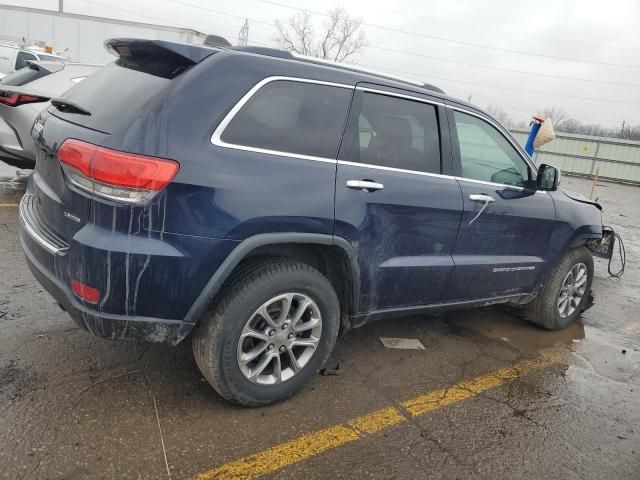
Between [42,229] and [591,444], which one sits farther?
[591,444]

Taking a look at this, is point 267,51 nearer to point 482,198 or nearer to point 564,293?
point 482,198

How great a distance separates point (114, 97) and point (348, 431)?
7.06 feet

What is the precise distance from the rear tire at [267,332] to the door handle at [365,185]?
0.52 meters

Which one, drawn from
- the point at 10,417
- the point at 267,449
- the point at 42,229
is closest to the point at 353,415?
the point at 267,449

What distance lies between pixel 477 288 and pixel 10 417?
305 cm

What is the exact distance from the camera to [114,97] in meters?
2.70

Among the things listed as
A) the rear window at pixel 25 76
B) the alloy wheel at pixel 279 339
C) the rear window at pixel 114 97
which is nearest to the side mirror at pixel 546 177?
the alloy wheel at pixel 279 339

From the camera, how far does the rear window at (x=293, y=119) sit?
2.63m

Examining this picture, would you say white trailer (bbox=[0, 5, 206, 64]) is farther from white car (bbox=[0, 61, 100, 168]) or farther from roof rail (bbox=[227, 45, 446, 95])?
roof rail (bbox=[227, 45, 446, 95])

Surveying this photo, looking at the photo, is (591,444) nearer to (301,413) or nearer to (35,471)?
(301,413)

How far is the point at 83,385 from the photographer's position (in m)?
2.91

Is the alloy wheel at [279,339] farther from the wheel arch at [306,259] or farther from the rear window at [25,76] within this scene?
the rear window at [25,76]

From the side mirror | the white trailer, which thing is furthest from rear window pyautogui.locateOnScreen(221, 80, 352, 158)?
the white trailer

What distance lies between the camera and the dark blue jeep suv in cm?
240
